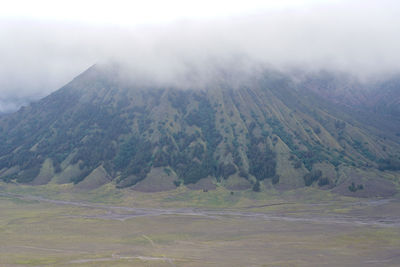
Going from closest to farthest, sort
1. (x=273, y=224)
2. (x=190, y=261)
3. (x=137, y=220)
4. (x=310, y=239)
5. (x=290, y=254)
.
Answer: (x=190, y=261)
(x=290, y=254)
(x=310, y=239)
(x=273, y=224)
(x=137, y=220)

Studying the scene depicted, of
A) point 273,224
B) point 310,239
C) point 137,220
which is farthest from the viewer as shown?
point 137,220

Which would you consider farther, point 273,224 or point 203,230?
point 273,224

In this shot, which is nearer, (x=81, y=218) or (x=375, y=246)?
(x=375, y=246)

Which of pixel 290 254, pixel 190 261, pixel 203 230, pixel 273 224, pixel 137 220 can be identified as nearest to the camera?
pixel 190 261

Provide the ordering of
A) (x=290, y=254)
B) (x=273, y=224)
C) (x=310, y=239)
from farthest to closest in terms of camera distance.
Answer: (x=273, y=224)
(x=310, y=239)
(x=290, y=254)

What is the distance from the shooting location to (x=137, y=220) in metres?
191

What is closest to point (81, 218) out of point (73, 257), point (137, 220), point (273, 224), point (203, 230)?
point (137, 220)

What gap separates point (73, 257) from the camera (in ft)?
383

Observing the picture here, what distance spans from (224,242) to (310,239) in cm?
3335

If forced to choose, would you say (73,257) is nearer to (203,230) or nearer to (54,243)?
(54,243)

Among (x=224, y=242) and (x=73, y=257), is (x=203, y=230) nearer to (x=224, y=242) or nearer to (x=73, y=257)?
(x=224, y=242)

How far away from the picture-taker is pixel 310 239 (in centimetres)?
14525

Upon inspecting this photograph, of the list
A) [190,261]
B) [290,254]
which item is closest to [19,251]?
[190,261]

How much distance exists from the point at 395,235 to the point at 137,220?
384ft
